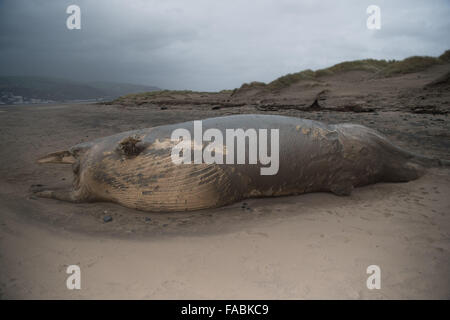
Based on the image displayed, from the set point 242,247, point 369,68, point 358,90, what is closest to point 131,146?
point 242,247

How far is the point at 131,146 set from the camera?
8.29 ft

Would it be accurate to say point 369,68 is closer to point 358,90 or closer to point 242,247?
point 358,90

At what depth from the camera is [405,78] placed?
11.4 meters

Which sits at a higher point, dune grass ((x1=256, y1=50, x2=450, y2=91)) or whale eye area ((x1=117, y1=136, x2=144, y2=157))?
dune grass ((x1=256, y1=50, x2=450, y2=91))

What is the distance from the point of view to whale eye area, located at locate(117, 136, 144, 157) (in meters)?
2.50

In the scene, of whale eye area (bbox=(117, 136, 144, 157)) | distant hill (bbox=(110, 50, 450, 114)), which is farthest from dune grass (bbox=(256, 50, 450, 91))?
whale eye area (bbox=(117, 136, 144, 157))

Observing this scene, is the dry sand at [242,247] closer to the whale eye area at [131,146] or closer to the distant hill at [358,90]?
the whale eye area at [131,146]

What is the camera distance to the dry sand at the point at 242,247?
4.81ft

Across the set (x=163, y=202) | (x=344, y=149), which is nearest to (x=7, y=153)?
(x=163, y=202)

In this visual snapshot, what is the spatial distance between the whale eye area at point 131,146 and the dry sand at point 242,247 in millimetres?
599

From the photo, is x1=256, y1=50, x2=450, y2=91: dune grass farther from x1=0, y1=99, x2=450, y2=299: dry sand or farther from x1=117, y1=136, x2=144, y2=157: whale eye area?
x1=117, y1=136, x2=144, y2=157: whale eye area

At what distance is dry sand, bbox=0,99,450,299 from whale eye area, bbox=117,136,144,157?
1.96 ft

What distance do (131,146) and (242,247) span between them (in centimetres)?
144

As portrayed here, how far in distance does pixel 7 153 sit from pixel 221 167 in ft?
14.0
